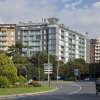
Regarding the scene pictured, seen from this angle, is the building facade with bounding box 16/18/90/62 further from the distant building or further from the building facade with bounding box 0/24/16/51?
the distant building

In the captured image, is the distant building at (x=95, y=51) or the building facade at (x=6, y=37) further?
the distant building at (x=95, y=51)

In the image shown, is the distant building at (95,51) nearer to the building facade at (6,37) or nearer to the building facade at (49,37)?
the building facade at (49,37)

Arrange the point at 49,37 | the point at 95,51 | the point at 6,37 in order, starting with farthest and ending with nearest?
the point at 95,51 → the point at 6,37 → the point at 49,37

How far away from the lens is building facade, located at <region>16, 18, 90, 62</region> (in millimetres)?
110312

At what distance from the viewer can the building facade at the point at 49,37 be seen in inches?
4343

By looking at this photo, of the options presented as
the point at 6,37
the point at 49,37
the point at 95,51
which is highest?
the point at 6,37

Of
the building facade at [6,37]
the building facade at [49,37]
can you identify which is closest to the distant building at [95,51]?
the building facade at [49,37]

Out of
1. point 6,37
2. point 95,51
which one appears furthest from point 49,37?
point 95,51

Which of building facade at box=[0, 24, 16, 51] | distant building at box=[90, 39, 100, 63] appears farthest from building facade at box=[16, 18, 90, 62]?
distant building at box=[90, 39, 100, 63]

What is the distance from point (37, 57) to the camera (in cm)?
9588

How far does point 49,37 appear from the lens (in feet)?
365

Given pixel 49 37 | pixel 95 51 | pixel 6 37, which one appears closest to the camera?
pixel 49 37

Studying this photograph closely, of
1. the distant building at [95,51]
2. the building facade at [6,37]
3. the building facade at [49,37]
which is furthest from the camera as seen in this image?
the distant building at [95,51]

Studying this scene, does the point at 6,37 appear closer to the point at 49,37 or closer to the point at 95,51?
the point at 49,37
